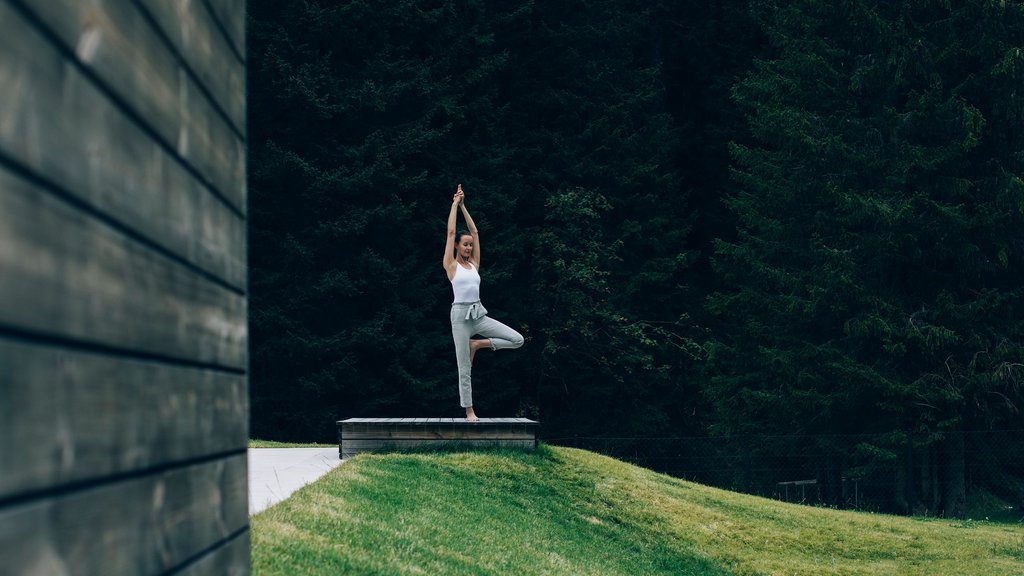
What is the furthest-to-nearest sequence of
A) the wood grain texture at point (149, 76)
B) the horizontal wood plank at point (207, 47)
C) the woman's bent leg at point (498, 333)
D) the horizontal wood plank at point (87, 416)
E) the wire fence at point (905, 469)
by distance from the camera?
1. the wire fence at point (905, 469)
2. the woman's bent leg at point (498, 333)
3. the horizontal wood plank at point (207, 47)
4. the wood grain texture at point (149, 76)
5. the horizontal wood plank at point (87, 416)

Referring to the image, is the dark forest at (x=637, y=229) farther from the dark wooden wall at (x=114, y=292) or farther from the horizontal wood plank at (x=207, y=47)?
the dark wooden wall at (x=114, y=292)

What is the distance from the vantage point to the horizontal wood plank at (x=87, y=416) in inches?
45.3

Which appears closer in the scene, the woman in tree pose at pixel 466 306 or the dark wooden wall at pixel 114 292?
the dark wooden wall at pixel 114 292

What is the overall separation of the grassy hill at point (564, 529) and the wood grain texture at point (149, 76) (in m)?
2.76

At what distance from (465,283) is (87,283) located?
27.1 feet

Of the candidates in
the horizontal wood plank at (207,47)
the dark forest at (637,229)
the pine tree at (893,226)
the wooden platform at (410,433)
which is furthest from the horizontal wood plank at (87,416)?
the pine tree at (893,226)

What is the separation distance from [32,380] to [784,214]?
74.5 ft

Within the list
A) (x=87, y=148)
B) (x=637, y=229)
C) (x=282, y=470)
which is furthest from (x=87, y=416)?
(x=637, y=229)

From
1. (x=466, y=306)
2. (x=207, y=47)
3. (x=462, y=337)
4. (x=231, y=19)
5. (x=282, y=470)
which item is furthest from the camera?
(x=462, y=337)

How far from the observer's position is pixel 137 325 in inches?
64.4

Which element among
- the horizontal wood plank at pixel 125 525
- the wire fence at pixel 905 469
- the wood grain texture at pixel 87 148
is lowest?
the wire fence at pixel 905 469

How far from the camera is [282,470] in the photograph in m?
9.02

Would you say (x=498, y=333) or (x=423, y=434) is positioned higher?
(x=498, y=333)

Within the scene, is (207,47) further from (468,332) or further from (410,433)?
(410,433)
